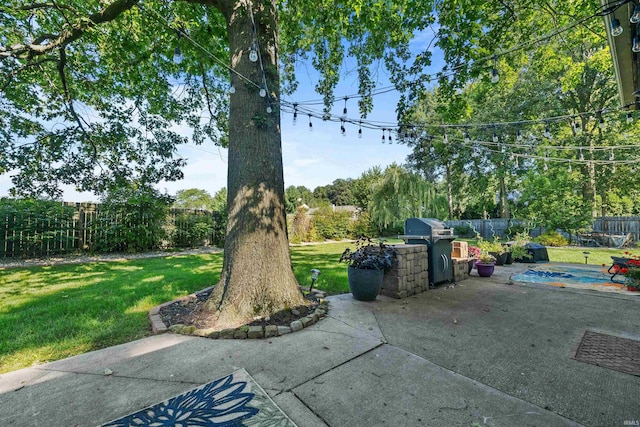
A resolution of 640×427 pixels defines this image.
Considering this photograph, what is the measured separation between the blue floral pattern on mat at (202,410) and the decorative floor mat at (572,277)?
18.6ft

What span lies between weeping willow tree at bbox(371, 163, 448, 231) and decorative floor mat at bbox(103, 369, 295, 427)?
15.5m

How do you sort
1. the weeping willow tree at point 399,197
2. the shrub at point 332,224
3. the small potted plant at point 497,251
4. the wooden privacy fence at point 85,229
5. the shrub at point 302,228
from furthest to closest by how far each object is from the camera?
the weeping willow tree at point 399,197
the shrub at point 332,224
the shrub at point 302,228
the wooden privacy fence at point 85,229
the small potted plant at point 497,251

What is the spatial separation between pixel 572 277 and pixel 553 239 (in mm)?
8209

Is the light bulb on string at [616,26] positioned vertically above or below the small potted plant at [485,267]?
above

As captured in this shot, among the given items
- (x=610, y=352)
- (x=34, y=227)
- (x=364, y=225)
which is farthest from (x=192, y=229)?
(x=610, y=352)

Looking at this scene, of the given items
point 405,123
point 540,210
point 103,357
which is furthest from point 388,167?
point 103,357

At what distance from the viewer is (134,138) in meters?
6.23

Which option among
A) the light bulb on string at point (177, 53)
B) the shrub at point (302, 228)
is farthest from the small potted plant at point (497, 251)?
the shrub at point (302, 228)

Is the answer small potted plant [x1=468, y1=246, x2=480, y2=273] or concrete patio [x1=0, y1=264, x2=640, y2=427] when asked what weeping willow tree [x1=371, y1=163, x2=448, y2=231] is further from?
concrete patio [x1=0, y1=264, x2=640, y2=427]

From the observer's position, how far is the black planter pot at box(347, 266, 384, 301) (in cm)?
373

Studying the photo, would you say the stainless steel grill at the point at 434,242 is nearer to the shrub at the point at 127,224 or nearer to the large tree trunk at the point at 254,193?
the large tree trunk at the point at 254,193

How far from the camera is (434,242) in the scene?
457 cm

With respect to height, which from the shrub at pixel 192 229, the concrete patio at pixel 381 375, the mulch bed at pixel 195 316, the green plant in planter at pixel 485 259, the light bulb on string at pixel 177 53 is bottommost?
the concrete patio at pixel 381 375

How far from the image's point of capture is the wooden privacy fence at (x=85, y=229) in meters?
7.28
